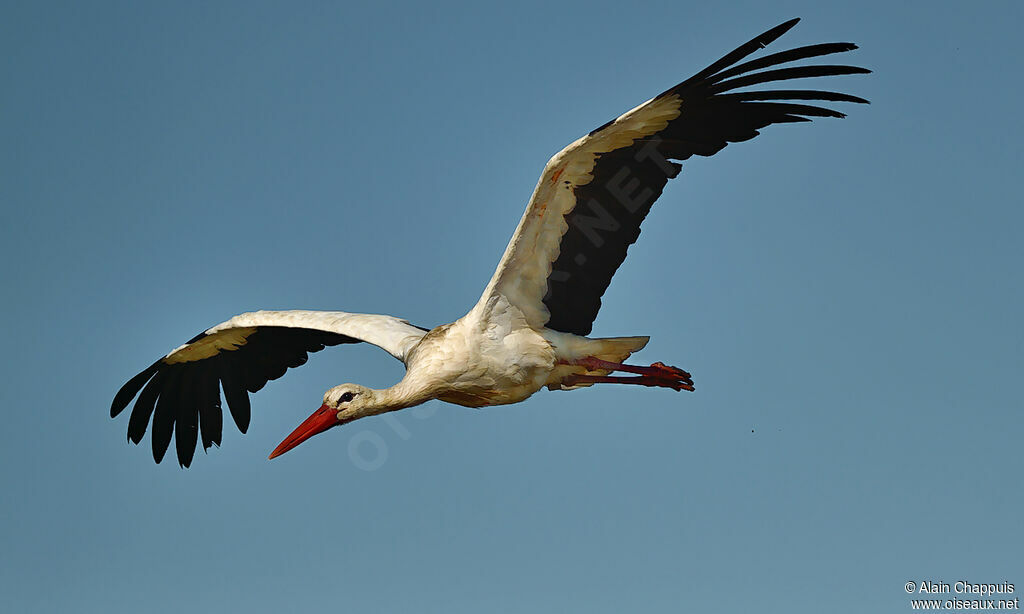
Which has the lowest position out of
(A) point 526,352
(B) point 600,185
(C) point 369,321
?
(A) point 526,352

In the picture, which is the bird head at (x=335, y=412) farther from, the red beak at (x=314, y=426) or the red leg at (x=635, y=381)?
the red leg at (x=635, y=381)

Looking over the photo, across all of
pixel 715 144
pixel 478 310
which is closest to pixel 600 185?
pixel 715 144

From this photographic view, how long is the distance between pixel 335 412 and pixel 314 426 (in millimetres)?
221

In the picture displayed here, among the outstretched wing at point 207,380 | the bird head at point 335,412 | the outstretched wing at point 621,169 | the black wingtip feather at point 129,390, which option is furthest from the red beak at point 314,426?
the black wingtip feather at point 129,390

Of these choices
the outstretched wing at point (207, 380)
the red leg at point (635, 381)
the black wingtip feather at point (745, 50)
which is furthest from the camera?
the outstretched wing at point (207, 380)

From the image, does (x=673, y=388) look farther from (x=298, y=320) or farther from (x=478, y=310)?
(x=298, y=320)

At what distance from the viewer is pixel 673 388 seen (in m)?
8.26

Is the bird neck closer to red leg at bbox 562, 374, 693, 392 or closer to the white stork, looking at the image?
the white stork

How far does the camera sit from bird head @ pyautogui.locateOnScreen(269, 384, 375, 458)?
25.8 feet

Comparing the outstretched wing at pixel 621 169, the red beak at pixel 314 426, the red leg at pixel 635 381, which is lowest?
the red beak at pixel 314 426

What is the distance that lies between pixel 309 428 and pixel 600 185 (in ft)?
10.2

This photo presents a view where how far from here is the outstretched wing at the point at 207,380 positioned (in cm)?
1045

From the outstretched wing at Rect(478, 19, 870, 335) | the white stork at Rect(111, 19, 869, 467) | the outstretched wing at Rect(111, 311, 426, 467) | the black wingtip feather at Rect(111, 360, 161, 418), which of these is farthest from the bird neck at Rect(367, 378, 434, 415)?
the black wingtip feather at Rect(111, 360, 161, 418)

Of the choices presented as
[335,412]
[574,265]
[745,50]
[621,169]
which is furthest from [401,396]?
[745,50]
